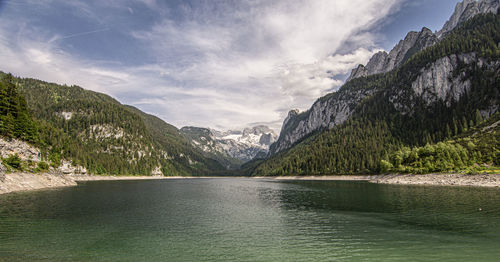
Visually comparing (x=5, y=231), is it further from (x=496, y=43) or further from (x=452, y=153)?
(x=496, y=43)

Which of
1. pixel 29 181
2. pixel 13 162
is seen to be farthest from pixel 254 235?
pixel 13 162

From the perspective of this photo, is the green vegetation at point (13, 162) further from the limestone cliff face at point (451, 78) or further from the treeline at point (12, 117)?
the limestone cliff face at point (451, 78)

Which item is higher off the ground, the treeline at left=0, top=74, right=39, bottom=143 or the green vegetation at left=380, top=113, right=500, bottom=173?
the treeline at left=0, top=74, right=39, bottom=143

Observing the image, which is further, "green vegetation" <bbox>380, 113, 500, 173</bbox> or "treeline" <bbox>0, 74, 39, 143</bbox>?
"green vegetation" <bbox>380, 113, 500, 173</bbox>

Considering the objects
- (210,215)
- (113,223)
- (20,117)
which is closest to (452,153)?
(210,215)

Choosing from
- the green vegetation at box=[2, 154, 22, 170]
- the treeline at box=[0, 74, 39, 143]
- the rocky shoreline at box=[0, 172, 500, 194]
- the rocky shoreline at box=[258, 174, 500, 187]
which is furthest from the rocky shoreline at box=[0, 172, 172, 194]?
the rocky shoreline at box=[258, 174, 500, 187]

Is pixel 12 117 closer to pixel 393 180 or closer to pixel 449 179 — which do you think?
pixel 393 180

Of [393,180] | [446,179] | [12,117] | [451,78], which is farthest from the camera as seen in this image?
[451,78]

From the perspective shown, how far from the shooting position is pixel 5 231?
26.9 meters

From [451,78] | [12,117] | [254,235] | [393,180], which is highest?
[451,78]

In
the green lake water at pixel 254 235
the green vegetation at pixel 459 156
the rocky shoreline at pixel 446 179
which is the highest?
the green vegetation at pixel 459 156

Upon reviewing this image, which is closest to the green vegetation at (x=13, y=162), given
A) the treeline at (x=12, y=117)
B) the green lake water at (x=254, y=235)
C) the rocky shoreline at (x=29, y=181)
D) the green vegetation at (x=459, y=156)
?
the rocky shoreline at (x=29, y=181)

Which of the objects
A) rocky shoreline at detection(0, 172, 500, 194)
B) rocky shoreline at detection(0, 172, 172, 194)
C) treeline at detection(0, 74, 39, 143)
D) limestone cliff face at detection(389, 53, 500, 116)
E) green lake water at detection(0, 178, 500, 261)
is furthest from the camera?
limestone cliff face at detection(389, 53, 500, 116)

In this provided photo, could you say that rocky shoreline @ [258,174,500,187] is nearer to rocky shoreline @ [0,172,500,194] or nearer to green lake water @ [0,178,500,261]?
rocky shoreline @ [0,172,500,194]
